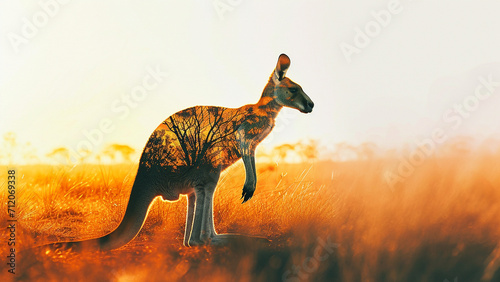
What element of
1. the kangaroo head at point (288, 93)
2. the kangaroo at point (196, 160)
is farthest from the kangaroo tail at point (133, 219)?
the kangaroo head at point (288, 93)

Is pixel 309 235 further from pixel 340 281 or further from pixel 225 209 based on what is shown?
pixel 225 209

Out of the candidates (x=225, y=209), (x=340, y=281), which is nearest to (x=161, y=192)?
(x=225, y=209)

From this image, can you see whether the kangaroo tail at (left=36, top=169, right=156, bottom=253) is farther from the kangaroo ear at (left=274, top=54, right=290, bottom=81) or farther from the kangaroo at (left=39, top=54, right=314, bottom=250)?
the kangaroo ear at (left=274, top=54, right=290, bottom=81)

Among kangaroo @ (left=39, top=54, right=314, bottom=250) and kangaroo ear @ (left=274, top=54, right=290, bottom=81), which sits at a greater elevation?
kangaroo ear @ (left=274, top=54, right=290, bottom=81)

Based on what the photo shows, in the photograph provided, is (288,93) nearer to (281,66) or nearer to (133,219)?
(281,66)

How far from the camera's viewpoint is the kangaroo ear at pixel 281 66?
275 inches

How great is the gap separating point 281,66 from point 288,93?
0.38 meters

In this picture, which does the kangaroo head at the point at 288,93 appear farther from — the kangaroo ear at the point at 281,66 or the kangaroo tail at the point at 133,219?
the kangaroo tail at the point at 133,219

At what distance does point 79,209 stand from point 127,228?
A: 1.53 m

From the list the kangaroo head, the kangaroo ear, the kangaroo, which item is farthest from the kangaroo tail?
the kangaroo ear

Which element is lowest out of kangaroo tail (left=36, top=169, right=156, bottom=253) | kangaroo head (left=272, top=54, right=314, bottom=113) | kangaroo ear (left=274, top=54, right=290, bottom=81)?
kangaroo tail (left=36, top=169, right=156, bottom=253)

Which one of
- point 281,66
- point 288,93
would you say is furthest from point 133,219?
point 281,66

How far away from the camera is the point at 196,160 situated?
22.5 ft

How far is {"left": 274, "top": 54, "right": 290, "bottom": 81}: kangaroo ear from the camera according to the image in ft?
22.9
